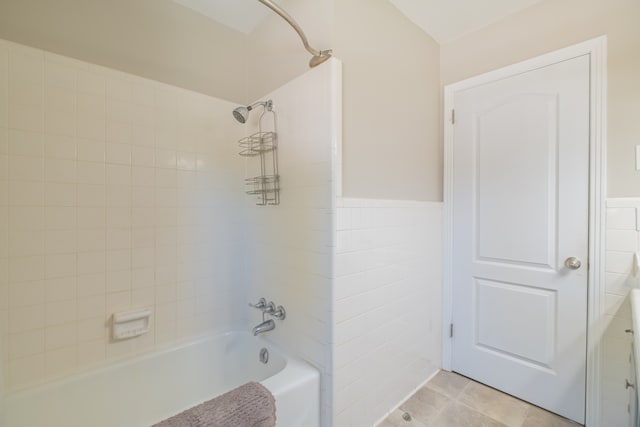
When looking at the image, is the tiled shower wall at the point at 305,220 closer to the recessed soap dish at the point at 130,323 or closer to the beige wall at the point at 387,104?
the beige wall at the point at 387,104

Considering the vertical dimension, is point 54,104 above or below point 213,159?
above

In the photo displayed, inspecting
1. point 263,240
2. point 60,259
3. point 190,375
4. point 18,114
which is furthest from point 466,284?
point 18,114

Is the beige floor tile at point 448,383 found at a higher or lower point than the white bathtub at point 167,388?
lower

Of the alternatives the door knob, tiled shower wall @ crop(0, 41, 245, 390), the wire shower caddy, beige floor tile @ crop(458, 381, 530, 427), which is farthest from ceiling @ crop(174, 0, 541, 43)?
beige floor tile @ crop(458, 381, 530, 427)

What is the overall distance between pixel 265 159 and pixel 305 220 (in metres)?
0.57

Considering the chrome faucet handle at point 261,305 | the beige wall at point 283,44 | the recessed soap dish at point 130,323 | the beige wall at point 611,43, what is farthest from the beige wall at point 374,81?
the recessed soap dish at point 130,323

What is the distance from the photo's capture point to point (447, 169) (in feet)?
6.82

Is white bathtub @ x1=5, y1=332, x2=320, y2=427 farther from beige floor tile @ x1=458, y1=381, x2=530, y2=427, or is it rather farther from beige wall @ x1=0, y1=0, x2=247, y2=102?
beige wall @ x1=0, y1=0, x2=247, y2=102

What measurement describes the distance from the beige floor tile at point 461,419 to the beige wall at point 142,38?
2.44m

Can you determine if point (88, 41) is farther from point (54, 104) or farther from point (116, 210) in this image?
point (116, 210)

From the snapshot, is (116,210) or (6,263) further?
(116,210)

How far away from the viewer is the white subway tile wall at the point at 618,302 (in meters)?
1.43

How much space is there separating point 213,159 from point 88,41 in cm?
84

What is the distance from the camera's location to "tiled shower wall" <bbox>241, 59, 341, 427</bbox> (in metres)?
1.37
